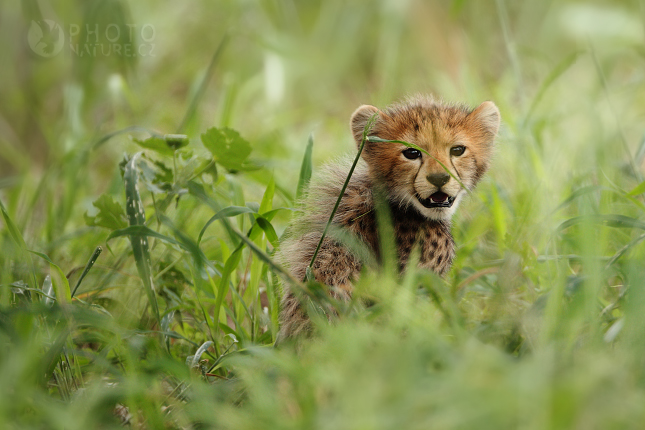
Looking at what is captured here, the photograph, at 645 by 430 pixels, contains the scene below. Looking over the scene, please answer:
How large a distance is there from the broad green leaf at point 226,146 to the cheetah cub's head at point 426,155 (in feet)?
2.06

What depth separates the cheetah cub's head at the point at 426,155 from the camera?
2.92 meters

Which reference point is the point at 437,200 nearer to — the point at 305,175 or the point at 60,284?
the point at 305,175

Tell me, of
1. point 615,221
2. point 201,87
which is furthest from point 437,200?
point 201,87

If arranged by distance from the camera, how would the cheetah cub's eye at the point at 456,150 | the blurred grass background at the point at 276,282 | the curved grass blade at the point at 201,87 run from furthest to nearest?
the curved grass blade at the point at 201,87 < the cheetah cub's eye at the point at 456,150 < the blurred grass background at the point at 276,282

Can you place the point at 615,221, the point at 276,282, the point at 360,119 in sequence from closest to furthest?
1. the point at 615,221
2. the point at 276,282
3. the point at 360,119

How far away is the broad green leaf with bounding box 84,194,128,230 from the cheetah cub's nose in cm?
150

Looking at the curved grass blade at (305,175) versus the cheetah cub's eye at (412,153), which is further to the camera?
the curved grass blade at (305,175)

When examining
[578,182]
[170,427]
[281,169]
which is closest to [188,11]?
[281,169]

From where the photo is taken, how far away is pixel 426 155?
295 centimetres

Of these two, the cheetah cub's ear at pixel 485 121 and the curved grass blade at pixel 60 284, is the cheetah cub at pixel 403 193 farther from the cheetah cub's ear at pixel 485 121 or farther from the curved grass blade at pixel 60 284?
the curved grass blade at pixel 60 284

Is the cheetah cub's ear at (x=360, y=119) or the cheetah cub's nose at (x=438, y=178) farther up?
the cheetah cub's ear at (x=360, y=119)

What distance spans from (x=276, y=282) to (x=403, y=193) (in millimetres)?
769

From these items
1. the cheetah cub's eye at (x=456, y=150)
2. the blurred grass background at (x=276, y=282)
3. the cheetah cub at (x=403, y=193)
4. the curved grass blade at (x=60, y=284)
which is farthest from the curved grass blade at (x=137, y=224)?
the cheetah cub's eye at (x=456, y=150)

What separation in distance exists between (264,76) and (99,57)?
1.93 m
